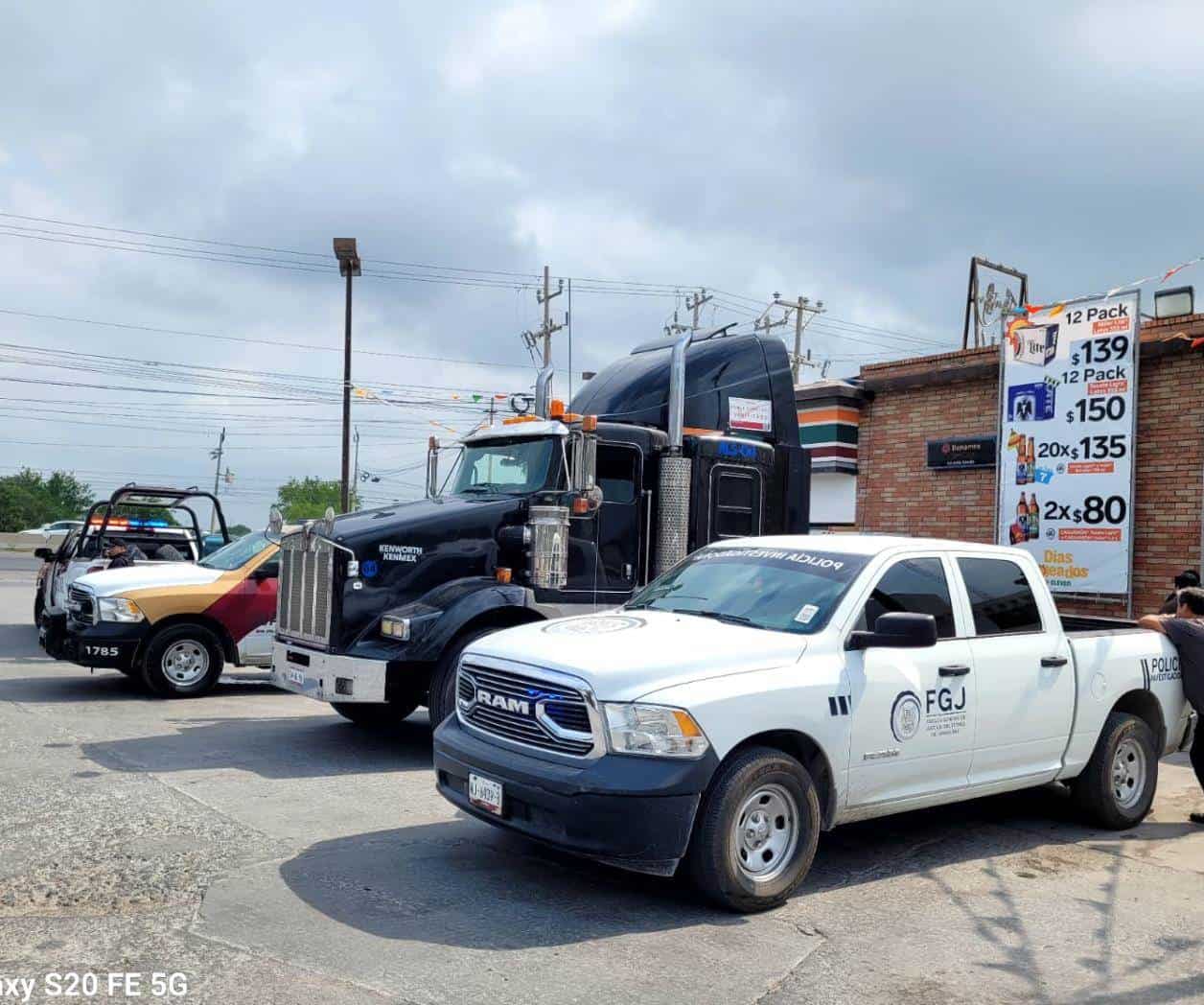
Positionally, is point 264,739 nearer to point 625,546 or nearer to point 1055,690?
point 625,546

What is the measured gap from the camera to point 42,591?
1470cm

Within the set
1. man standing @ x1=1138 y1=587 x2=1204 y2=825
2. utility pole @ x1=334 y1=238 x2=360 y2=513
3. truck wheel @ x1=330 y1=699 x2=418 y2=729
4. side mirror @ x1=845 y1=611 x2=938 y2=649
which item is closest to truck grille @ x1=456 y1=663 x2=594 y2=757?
side mirror @ x1=845 y1=611 x2=938 y2=649

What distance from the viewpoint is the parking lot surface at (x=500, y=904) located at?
438 centimetres

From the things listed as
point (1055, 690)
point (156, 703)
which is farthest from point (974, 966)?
point (156, 703)

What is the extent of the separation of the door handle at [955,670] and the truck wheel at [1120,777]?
1580mm

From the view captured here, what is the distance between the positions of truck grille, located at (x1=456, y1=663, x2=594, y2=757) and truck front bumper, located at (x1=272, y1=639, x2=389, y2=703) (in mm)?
2468

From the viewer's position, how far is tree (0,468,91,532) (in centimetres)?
9305

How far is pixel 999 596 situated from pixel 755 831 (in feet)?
7.91

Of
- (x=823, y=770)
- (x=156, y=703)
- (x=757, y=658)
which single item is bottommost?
(x=156, y=703)

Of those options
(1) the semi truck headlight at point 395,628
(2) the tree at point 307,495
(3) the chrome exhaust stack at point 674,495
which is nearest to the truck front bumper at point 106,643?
(1) the semi truck headlight at point 395,628

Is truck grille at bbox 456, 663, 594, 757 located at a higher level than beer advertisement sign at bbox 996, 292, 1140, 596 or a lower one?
lower

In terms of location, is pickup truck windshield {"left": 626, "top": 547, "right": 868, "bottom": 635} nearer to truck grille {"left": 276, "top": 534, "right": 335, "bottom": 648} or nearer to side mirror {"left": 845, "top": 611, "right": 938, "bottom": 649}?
side mirror {"left": 845, "top": 611, "right": 938, "bottom": 649}

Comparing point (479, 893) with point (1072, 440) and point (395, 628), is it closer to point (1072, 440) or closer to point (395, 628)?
point (395, 628)

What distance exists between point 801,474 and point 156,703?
6873mm
